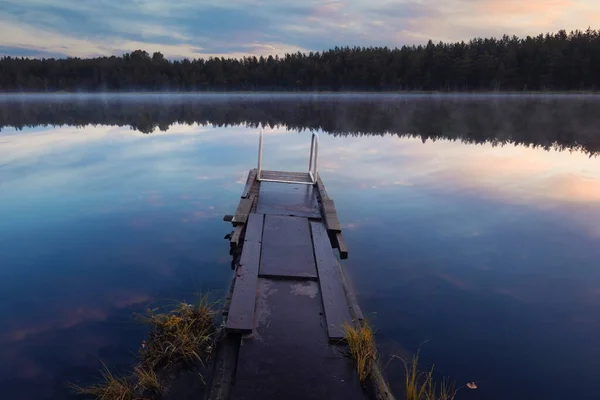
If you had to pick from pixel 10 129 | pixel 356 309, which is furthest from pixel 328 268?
pixel 10 129

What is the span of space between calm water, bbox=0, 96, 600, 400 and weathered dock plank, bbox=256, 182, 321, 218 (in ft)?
3.21

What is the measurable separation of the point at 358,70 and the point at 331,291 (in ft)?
382

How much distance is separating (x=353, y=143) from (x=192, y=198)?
14643mm

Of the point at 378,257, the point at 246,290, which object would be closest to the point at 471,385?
the point at 246,290

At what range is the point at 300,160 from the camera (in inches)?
796

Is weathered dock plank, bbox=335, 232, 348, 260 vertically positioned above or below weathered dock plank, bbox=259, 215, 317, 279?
below

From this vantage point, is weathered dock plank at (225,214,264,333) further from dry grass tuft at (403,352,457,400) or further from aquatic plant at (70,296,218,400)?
dry grass tuft at (403,352,457,400)

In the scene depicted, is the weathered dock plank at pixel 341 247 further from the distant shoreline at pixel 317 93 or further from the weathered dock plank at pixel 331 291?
the distant shoreline at pixel 317 93

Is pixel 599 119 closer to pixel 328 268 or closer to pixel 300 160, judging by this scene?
pixel 300 160

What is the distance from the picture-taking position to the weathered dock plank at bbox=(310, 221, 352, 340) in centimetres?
513

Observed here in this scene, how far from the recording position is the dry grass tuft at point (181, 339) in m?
4.98

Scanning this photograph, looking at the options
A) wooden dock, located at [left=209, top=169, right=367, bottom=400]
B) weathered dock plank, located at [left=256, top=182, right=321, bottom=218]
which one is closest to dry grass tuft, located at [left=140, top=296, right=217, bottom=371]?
wooden dock, located at [left=209, top=169, right=367, bottom=400]

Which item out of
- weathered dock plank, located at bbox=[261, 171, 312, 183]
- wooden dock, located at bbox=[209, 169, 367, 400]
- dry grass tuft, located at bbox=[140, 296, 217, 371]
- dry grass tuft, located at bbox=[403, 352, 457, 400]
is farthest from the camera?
weathered dock plank, located at bbox=[261, 171, 312, 183]

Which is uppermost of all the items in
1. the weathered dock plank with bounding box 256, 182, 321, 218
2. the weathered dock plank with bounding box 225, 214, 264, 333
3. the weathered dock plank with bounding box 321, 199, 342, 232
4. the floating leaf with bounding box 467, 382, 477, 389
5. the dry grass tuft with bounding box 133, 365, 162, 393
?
the weathered dock plank with bounding box 321, 199, 342, 232
